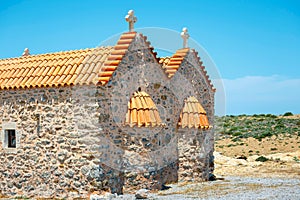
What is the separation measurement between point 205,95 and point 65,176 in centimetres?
726

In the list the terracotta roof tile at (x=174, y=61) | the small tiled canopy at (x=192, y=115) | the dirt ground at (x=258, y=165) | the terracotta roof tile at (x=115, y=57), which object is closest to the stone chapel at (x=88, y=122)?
the terracotta roof tile at (x=115, y=57)

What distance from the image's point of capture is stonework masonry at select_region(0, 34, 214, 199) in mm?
→ 12117

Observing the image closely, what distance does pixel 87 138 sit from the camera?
39.8 feet

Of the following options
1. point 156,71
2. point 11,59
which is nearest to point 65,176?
point 156,71

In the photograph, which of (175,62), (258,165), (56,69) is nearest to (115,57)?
(56,69)

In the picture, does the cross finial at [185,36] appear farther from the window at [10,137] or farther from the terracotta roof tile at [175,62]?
the window at [10,137]

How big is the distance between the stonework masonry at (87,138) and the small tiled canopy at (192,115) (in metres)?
0.74

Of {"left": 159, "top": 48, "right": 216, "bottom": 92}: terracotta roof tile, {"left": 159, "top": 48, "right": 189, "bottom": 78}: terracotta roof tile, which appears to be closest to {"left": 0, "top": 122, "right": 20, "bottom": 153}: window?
{"left": 159, "top": 48, "right": 216, "bottom": 92}: terracotta roof tile

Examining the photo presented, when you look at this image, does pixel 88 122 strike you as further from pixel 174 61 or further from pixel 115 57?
pixel 174 61

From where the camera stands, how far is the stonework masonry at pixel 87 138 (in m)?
12.1

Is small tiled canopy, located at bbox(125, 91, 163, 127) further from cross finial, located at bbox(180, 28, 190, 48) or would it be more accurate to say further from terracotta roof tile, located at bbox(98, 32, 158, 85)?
cross finial, located at bbox(180, 28, 190, 48)

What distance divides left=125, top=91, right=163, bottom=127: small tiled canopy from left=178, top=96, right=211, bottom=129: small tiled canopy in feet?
7.86

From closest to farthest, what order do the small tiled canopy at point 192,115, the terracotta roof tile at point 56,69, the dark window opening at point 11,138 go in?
1. the terracotta roof tile at point 56,69
2. the dark window opening at point 11,138
3. the small tiled canopy at point 192,115

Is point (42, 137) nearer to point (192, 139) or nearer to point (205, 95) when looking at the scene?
point (192, 139)
